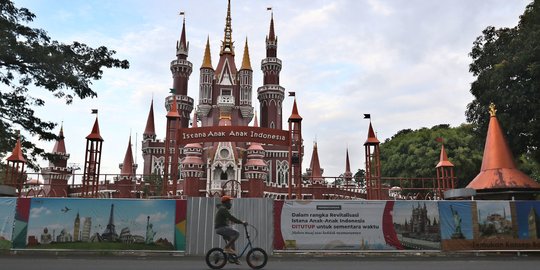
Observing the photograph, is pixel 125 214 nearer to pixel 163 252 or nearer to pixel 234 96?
pixel 163 252

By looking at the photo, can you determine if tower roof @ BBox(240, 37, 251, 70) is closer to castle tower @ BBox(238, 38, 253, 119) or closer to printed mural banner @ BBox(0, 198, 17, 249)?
castle tower @ BBox(238, 38, 253, 119)

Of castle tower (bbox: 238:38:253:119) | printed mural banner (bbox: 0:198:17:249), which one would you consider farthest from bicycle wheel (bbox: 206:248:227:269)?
castle tower (bbox: 238:38:253:119)

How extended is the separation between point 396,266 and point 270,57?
5901cm

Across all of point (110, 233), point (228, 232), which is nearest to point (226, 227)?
point (228, 232)

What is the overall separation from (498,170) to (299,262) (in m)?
9.93

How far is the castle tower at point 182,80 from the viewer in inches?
2625

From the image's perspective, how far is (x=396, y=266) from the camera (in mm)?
10930

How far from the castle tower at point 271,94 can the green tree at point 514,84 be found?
1643 inches

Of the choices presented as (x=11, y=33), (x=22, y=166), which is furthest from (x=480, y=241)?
(x=22, y=166)

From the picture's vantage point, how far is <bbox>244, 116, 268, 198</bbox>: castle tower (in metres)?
47.9

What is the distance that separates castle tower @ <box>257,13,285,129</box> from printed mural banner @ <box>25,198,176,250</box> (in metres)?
51.3

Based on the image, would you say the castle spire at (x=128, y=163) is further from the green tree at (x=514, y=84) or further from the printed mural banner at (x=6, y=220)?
the printed mural banner at (x=6, y=220)

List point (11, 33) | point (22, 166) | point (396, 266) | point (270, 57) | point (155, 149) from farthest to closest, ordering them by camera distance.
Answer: point (270, 57)
point (155, 149)
point (22, 166)
point (11, 33)
point (396, 266)

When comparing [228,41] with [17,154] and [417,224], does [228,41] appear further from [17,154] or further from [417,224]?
Result: [417,224]
